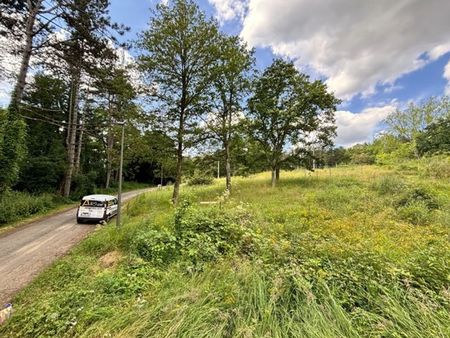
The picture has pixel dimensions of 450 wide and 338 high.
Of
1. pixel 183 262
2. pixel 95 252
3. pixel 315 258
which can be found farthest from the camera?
pixel 95 252

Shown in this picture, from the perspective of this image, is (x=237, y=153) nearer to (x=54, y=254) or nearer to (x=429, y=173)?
(x=54, y=254)

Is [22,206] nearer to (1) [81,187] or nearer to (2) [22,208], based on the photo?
(2) [22,208]

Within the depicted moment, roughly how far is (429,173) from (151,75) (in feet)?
68.9

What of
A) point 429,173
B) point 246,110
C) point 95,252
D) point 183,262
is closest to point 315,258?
point 183,262

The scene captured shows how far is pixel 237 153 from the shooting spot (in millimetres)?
18797

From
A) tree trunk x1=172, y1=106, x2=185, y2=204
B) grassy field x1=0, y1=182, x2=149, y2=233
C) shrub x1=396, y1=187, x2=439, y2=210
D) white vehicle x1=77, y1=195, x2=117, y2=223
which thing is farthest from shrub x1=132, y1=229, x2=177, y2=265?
shrub x1=396, y1=187, x2=439, y2=210

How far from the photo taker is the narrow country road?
6.40m

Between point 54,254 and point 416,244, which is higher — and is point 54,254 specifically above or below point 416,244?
below

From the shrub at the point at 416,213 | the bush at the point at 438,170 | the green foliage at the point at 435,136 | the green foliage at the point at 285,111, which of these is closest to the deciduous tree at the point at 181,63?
the green foliage at the point at 285,111

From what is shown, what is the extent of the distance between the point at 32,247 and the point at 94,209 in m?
4.69

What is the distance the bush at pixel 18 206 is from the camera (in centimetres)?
1241

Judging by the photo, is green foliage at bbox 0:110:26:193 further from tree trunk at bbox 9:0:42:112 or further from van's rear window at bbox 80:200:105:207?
van's rear window at bbox 80:200:105:207

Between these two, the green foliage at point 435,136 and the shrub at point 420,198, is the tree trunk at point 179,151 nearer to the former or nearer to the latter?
the shrub at point 420,198

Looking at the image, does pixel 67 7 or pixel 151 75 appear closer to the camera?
pixel 67 7
